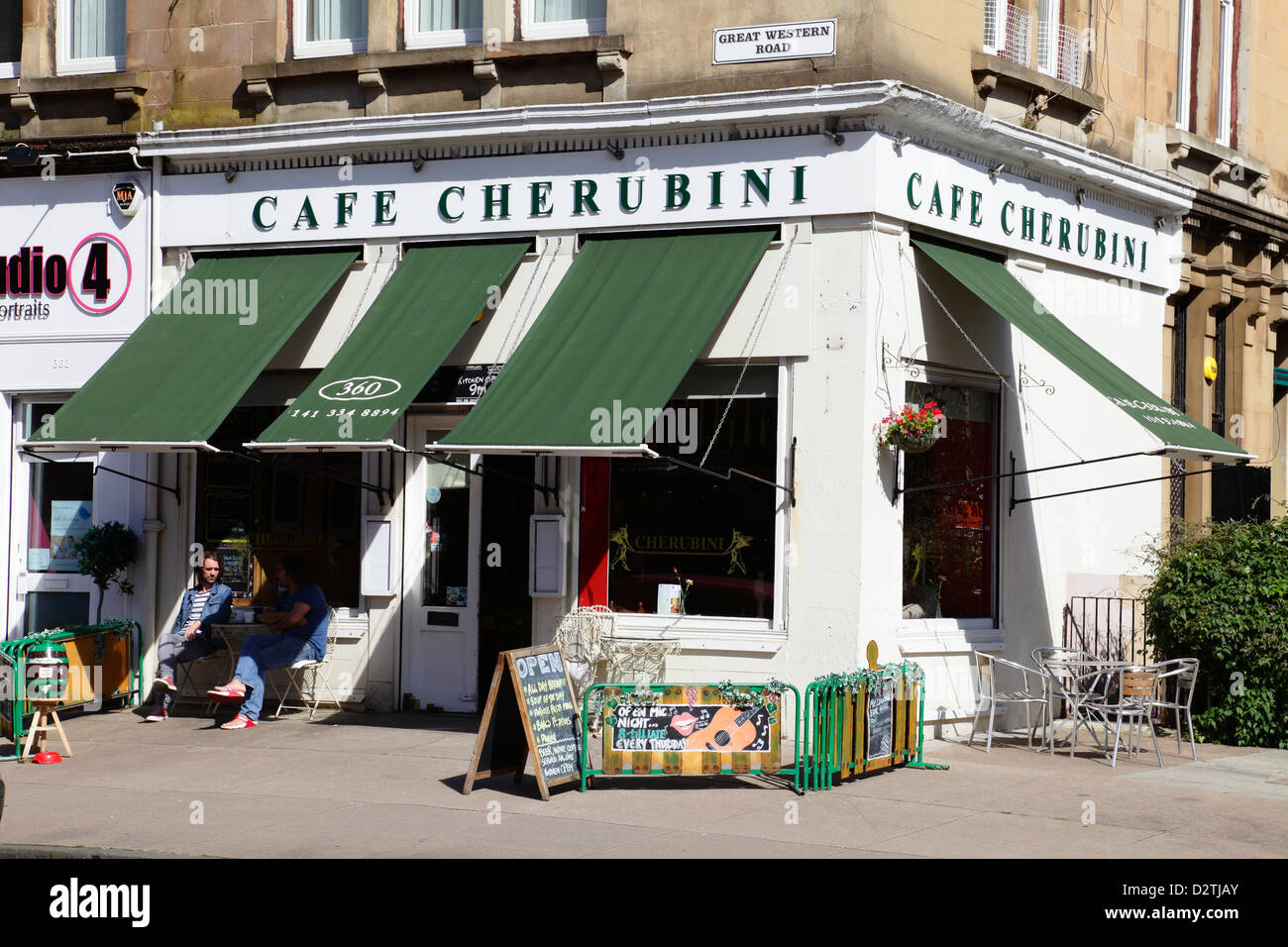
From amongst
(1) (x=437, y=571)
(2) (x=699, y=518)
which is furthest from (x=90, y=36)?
(2) (x=699, y=518)

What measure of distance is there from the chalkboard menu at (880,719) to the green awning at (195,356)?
19.0 feet

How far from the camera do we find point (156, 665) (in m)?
15.4

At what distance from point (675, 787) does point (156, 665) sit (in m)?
6.41

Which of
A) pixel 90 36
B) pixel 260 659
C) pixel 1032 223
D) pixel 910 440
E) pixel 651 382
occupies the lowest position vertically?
pixel 260 659

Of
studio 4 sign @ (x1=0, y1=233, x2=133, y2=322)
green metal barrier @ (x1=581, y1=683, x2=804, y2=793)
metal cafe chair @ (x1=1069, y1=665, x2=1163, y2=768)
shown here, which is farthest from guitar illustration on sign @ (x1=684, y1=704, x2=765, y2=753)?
studio 4 sign @ (x1=0, y1=233, x2=133, y2=322)

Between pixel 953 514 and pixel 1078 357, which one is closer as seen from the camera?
pixel 1078 357

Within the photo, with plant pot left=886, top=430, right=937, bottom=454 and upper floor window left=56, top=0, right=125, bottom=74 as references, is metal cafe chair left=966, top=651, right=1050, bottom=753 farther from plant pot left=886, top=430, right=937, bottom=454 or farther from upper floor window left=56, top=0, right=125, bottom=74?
upper floor window left=56, top=0, right=125, bottom=74

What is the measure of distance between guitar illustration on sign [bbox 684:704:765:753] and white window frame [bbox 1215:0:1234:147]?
10691mm

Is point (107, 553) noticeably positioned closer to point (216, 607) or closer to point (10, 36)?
point (216, 607)

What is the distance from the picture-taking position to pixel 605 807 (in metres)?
10.5

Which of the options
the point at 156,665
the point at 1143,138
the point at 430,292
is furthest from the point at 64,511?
the point at 1143,138

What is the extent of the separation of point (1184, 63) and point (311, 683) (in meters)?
11.3

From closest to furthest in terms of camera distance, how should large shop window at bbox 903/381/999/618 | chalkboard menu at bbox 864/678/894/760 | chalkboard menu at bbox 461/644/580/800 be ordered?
chalkboard menu at bbox 461/644/580/800 < chalkboard menu at bbox 864/678/894/760 < large shop window at bbox 903/381/999/618

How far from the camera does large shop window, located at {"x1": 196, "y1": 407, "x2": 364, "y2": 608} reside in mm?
15086
